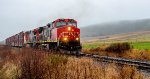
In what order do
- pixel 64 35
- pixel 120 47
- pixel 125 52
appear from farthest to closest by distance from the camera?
pixel 120 47
pixel 125 52
pixel 64 35

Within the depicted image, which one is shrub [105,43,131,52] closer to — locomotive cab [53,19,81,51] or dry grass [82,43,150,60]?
dry grass [82,43,150,60]

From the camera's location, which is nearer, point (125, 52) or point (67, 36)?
point (67, 36)

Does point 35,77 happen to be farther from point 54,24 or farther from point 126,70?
point 54,24

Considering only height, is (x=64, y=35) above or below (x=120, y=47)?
above

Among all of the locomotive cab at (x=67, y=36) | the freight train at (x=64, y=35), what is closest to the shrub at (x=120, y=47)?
the freight train at (x=64, y=35)

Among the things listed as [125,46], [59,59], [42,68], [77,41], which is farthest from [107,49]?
[42,68]

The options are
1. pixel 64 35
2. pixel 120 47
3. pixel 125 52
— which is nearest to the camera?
pixel 64 35

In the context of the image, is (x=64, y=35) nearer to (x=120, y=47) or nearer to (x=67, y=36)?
(x=67, y=36)

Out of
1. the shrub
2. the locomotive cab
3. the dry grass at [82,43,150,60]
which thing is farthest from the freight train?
the shrub

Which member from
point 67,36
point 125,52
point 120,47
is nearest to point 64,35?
point 67,36

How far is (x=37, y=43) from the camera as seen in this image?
34.4 m

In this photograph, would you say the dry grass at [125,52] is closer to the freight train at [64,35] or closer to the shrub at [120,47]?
the shrub at [120,47]

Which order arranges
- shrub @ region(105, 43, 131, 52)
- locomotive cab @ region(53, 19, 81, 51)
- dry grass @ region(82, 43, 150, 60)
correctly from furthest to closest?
1. shrub @ region(105, 43, 131, 52)
2. locomotive cab @ region(53, 19, 81, 51)
3. dry grass @ region(82, 43, 150, 60)

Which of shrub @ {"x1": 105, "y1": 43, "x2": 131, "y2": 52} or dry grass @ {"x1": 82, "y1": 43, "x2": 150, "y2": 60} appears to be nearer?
dry grass @ {"x1": 82, "y1": 43, "x2": 150, "y2": 60}
